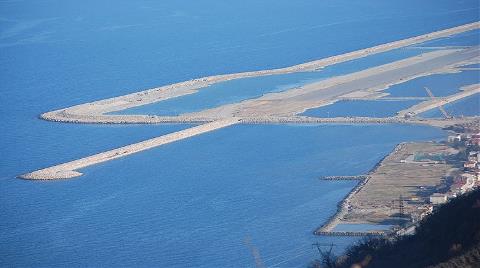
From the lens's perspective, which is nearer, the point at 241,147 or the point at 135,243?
the point at 135,243

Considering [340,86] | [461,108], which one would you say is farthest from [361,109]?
[340,86]

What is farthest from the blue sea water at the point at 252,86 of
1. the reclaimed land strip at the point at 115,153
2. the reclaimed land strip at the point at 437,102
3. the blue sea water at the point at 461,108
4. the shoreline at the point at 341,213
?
the shoreline at the point at 341,213

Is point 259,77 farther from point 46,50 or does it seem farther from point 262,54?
point 46,50

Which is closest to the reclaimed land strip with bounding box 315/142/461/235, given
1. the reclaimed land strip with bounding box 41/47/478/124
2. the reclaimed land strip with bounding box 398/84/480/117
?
the reclaimed land strip with bounding box 398/84/480/117

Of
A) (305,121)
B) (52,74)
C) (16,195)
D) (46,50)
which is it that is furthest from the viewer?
(46,50)

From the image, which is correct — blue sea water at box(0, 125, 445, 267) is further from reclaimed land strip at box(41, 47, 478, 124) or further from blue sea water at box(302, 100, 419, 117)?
reclaimed land strip at box(41, 47, 478, 124)

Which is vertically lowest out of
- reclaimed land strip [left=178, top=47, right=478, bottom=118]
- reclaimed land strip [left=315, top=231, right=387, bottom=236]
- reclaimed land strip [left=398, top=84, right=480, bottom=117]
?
reclaimed land strip [left=178, top=47, right=478, bottom=118]

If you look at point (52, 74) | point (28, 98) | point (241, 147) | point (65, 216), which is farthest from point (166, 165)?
point (52, 74)
